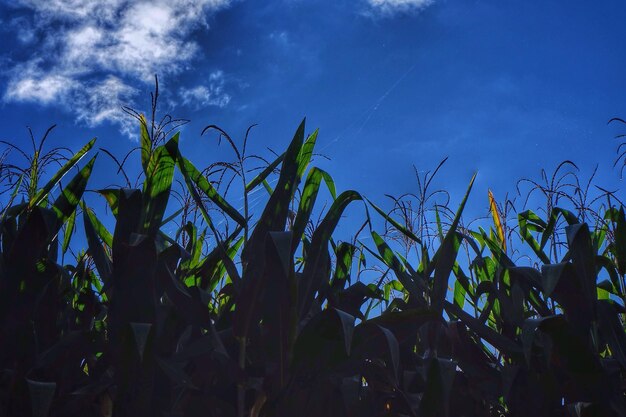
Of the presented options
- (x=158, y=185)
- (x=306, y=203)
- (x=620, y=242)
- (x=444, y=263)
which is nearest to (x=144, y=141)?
(x=158, y=185)

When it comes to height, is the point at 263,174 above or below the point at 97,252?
above

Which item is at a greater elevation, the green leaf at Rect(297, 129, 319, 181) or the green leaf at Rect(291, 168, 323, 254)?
the green leaf at Rect(297, 129, 319, 181)

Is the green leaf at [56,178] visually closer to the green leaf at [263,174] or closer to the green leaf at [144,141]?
the green leaf at [144,141]

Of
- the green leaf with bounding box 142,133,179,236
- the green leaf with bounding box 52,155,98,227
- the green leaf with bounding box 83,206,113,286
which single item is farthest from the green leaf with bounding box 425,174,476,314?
the green leaf with bounding box 52,155,98,227

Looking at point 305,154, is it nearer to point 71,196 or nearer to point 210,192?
point 210,192

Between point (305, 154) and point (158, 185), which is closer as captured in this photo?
point (158, 185)

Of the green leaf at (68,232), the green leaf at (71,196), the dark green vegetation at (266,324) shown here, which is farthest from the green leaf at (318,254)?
the green leaf at (68,232)

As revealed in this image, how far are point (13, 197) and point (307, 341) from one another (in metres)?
1.22

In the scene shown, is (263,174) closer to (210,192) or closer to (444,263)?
(210,192)

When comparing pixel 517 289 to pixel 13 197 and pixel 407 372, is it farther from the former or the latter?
pixel 13 197

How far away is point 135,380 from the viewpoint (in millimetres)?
1724

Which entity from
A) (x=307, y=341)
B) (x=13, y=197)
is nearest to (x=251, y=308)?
(x=307, y=341)

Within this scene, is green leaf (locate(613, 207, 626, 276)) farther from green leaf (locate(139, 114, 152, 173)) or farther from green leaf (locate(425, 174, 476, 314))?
green leaf (locate(139, 114, 152, 173))

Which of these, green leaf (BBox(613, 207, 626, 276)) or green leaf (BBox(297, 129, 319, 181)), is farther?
green leaf (BBox(613, 207, 626, 276))
